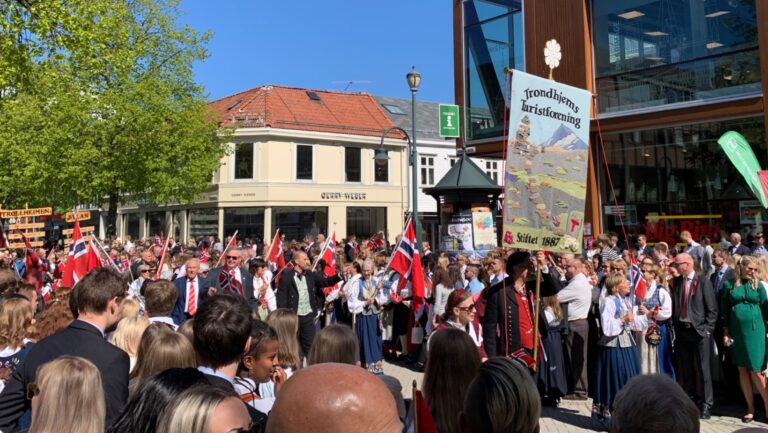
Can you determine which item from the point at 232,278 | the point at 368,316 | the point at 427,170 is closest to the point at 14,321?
the point at 232,278

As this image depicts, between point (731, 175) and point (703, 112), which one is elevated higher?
point (703, 112)

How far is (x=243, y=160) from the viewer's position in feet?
108

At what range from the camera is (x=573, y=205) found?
5.82 m

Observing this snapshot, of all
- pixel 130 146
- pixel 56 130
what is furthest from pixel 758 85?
pixel 56 130

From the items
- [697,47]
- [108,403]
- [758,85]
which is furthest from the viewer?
[697,47]

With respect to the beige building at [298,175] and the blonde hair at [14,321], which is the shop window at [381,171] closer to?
the beige building at [298,175]

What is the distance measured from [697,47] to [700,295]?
10.3m

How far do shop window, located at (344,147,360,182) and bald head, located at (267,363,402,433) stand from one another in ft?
111

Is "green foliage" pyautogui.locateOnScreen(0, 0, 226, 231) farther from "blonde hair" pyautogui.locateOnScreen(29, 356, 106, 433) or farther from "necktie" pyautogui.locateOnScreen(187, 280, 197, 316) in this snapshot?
"blonde hair" pyautogui.locateOnScreen(29, 356, 106, 433)

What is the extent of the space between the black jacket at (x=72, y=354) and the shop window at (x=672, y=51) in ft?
50.1

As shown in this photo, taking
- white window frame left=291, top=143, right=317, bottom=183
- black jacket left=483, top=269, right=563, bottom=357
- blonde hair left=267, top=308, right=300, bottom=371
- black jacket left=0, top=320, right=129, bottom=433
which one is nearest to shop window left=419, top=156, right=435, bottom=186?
white window frame left=291, top=143, right=317, bottom=183

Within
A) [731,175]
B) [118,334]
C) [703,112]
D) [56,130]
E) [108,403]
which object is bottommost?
[108,403]

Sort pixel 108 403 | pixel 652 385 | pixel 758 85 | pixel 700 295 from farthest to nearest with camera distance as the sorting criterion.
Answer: pixel 758 85 → pixel 700 295 → pixel 108 403 → pixel 652 385

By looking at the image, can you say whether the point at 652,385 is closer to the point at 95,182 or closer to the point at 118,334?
the point at 118,334
